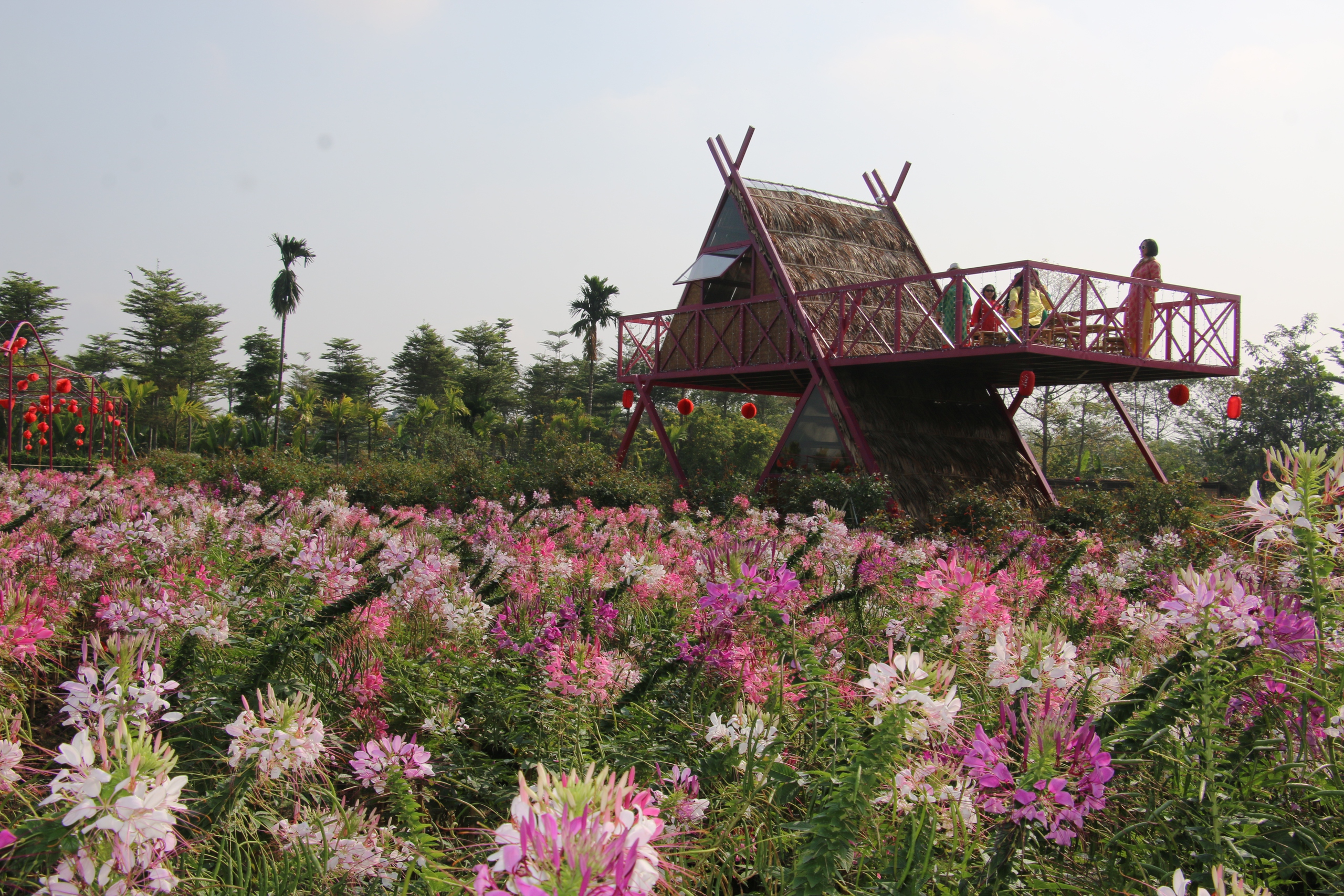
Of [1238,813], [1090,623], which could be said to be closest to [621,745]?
[1238,813]

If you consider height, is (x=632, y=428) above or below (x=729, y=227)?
below

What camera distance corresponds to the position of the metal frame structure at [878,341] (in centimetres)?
1230

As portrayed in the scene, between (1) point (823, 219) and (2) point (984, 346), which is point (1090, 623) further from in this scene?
(1) point (823, 219)

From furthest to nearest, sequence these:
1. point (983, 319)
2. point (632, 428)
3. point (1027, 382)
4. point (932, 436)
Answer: point (632, 428) < point (932, 436) < point (1027, 382) < point (983, 319)

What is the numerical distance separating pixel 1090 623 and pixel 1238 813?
2.83 m

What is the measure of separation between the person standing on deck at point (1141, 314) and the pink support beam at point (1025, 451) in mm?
2941

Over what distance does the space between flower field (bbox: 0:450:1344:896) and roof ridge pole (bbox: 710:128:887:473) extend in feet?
26.7

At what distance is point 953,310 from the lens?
15234 mm

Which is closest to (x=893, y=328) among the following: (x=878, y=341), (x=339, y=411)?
(x=878, y=341)

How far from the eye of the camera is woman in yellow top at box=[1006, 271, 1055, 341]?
38.6 feet

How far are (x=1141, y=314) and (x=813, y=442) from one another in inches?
193

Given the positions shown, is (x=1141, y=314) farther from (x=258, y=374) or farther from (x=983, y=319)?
(x=258, y=374)

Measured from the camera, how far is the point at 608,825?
1.13 meters

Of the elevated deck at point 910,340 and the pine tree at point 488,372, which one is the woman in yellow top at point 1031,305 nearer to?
the elevated deck at point 910,340
